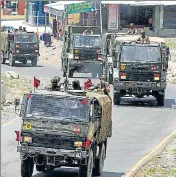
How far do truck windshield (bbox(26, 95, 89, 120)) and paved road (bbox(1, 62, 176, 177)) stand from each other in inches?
63.8

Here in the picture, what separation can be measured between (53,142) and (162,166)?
387cm

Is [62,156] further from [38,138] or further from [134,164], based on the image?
[134,164]

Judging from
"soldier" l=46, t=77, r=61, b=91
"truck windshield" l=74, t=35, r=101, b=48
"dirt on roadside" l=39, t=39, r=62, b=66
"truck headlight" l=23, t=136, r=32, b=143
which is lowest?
"dirt on roadside" l=39, t=39, r=62, b=66

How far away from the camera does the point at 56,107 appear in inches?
714

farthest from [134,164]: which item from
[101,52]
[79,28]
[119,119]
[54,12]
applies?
[54,12]

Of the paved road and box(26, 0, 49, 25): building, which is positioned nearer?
the paved road

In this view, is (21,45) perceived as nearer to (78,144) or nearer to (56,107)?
(56,107)

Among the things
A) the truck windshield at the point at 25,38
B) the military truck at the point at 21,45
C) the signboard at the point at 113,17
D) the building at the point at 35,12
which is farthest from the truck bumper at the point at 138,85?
the building at the point at 35,12

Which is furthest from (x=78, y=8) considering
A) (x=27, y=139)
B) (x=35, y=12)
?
(x=27, y=139)

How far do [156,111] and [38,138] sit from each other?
14.9m

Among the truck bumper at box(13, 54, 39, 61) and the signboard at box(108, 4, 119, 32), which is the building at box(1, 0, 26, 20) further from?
the truck bumper at box(13, 54, 39, 61)

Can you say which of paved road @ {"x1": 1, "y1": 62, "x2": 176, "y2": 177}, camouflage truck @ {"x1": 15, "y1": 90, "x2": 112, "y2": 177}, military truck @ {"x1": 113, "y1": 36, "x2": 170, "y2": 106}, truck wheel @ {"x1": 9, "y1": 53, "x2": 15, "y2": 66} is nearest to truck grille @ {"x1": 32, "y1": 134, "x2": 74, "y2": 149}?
camouflage truck @ {"x1": 15, "y1": 90, "x2": 112, "y2": 177}

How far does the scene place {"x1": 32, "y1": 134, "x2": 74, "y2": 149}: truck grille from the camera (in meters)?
17.7

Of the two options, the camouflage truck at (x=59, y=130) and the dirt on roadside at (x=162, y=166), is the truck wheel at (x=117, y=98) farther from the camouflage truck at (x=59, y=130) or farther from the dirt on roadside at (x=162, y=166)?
the camouflage truck at (x=59, y=130)
